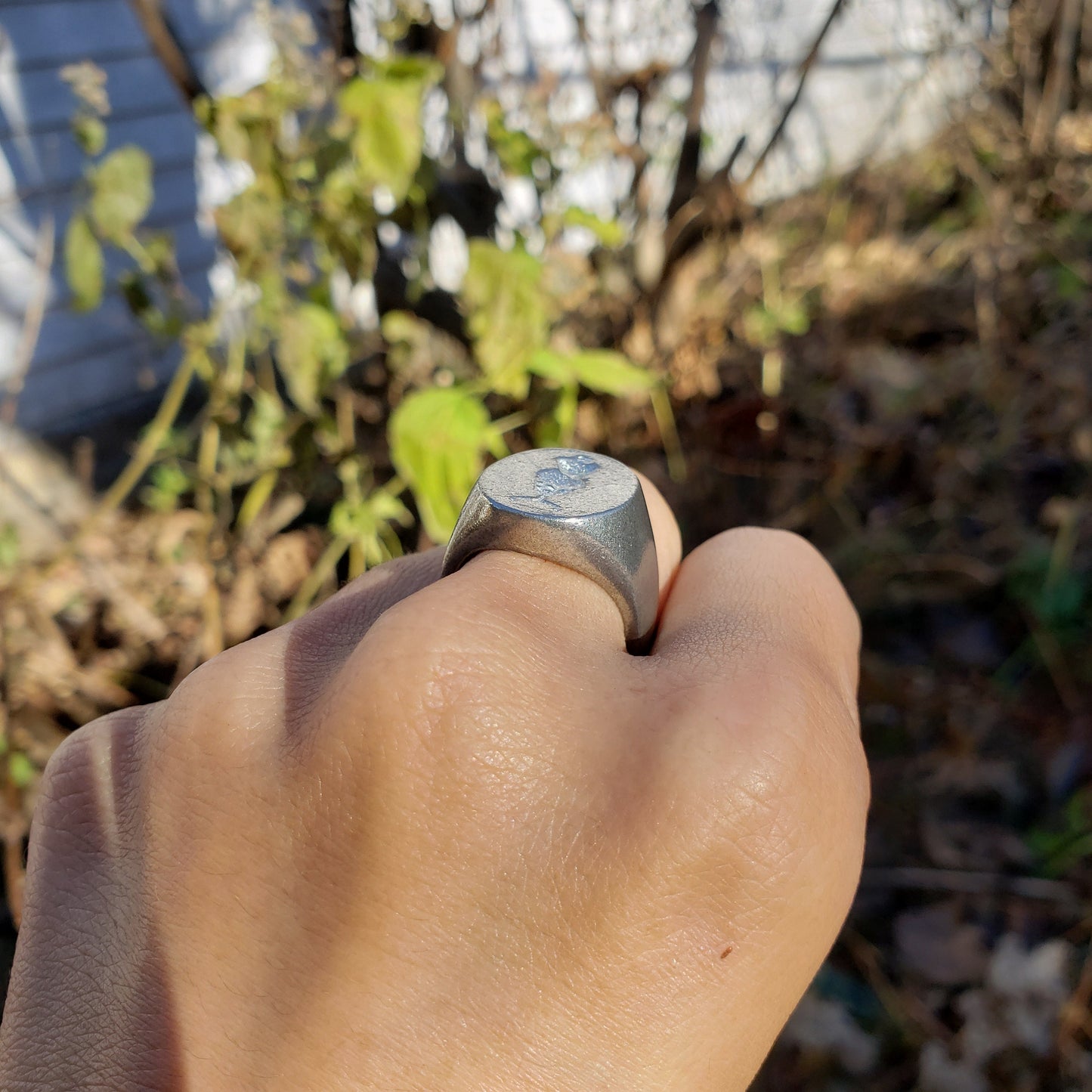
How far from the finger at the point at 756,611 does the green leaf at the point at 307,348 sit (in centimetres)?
103

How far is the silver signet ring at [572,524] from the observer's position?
672 millimetres

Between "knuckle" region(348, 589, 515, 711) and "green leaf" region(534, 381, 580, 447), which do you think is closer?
"knuckle" region(348, 589, 515, 711)

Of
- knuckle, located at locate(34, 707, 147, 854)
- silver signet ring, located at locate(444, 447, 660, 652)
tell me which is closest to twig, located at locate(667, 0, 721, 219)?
silver signet ring, located at locate(444, 447, 660, 652)

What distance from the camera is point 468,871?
1.85 ft

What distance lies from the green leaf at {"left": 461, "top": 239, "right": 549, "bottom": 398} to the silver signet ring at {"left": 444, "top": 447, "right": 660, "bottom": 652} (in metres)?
0.78

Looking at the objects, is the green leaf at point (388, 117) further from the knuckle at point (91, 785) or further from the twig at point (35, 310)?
the twig at point (35, 310)

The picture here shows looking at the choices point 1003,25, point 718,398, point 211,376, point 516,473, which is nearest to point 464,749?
point 516,473

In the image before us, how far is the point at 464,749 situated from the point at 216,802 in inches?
7.9

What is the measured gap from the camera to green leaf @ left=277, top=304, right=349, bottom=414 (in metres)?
1.61

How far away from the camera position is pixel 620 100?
2637mm

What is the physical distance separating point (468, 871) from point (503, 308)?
3.64 ft

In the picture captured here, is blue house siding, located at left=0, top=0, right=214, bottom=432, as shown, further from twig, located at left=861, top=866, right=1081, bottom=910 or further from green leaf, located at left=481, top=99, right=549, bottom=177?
twig, located at left=861, top=866, right=1081, bottom=910

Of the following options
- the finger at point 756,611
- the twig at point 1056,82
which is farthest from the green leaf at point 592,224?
the twig at point 1056,82

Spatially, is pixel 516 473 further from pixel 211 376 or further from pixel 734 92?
pixel 734 92
